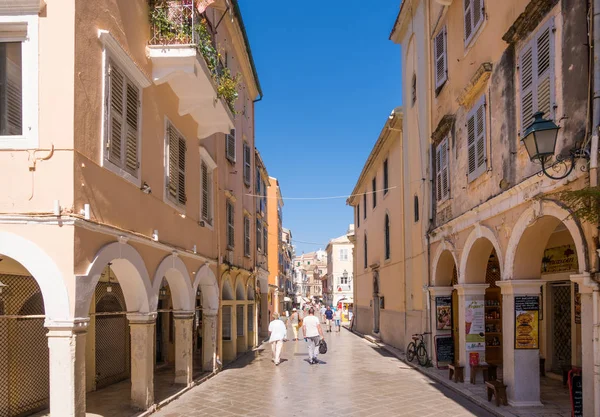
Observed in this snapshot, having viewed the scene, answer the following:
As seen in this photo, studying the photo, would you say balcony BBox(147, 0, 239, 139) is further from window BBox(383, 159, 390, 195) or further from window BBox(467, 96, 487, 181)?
window BBox(383, 159, 390, 195)

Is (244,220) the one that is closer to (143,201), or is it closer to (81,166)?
(143,201)

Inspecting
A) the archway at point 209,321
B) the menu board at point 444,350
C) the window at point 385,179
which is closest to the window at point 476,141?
the menu board at point 444,350

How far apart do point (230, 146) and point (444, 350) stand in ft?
32.0

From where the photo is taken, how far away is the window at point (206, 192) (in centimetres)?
1580

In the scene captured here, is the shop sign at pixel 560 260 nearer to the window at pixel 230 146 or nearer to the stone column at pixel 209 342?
the stone column at pixel 209 342

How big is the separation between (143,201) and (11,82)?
3249 millimetres

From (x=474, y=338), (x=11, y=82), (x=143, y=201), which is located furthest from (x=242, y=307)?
(x=11, y=82)

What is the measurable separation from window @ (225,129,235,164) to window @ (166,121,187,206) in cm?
638

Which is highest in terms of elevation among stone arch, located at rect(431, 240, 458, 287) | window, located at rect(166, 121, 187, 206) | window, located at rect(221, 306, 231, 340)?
window, located at rect(166, 121, 187, 206)

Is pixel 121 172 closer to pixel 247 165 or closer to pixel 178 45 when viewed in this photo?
pixel 178 45

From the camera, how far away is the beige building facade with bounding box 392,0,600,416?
8219 millimetres

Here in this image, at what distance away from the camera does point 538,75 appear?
948 cm

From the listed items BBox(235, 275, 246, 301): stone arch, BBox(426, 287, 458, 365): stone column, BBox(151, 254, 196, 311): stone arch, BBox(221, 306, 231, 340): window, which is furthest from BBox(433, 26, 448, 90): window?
BBox(221, 306, 231, 340): window

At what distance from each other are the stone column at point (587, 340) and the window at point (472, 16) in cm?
689
